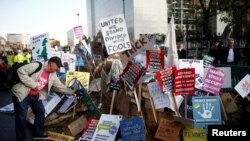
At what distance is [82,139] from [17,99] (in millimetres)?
1553

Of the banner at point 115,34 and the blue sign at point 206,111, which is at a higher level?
the banner at point 115,34

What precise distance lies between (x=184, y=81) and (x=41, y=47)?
448 centimetres

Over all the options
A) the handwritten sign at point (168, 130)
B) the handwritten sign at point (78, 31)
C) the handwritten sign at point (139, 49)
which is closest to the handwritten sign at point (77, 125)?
the handwritten sign at point (139, 49)

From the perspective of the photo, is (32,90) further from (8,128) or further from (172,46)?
(172,46)

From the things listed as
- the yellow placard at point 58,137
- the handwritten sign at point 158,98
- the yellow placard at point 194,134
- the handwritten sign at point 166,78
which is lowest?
the yellow placard at point 58,137

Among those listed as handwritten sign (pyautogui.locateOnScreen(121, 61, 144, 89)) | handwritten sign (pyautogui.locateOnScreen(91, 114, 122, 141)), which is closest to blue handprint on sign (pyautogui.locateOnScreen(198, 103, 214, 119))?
handwritten sign (pyautogui.locateOnScreen(121, 61, 144, 89))

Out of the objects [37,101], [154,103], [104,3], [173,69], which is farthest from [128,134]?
[104,3]

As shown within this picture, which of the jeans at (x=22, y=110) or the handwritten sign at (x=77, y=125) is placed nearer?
the jeans at (x=22, y=110)

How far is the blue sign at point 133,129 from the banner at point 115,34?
1.68 m

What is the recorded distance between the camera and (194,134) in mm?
6172

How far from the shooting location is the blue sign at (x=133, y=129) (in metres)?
6.35

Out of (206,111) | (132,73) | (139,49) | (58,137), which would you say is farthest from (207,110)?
(58,137)

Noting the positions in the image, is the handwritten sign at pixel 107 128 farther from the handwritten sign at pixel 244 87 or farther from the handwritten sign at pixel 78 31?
the handwritten sign at pixel 78 31

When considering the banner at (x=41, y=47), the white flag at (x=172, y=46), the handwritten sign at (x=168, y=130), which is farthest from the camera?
the banner at (x=41, y=47)
